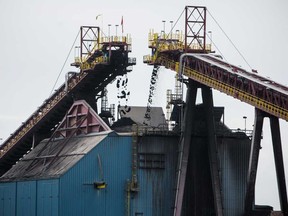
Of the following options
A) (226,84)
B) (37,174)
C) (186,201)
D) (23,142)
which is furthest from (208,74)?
(23,142)

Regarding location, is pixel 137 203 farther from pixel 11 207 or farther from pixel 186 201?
pixel 11 207

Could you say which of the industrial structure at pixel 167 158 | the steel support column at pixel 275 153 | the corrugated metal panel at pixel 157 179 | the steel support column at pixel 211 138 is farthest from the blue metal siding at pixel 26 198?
the steel support column at pixel 275 153

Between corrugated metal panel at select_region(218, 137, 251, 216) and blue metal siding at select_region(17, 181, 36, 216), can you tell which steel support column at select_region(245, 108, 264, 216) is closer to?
corrugated metal panel at select_region(218, 137, 251, 216)

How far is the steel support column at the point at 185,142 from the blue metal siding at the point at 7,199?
2214 centimetres

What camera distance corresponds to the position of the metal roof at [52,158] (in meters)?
139

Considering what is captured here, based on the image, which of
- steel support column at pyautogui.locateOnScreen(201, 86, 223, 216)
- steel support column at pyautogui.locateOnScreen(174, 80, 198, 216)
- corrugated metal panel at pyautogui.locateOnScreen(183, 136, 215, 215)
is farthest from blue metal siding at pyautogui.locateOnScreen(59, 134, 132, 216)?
steel support column at pyautogui.locateOnScreen(201, 86, 223, 216)

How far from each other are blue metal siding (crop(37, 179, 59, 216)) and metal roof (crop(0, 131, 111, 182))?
0.82 meters

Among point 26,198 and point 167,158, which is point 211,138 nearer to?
point 167,158

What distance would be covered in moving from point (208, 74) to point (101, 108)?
27.6 meters

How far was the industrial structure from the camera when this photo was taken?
13375 centimetres

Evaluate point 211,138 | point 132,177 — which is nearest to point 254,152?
point 211,138

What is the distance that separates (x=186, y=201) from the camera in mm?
140000

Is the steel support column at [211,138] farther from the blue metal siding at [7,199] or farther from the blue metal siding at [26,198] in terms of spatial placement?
the blue metal siding at [7,199]

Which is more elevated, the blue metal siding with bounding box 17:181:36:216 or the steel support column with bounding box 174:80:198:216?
the steel support column with bounding box 174:80:198:216
